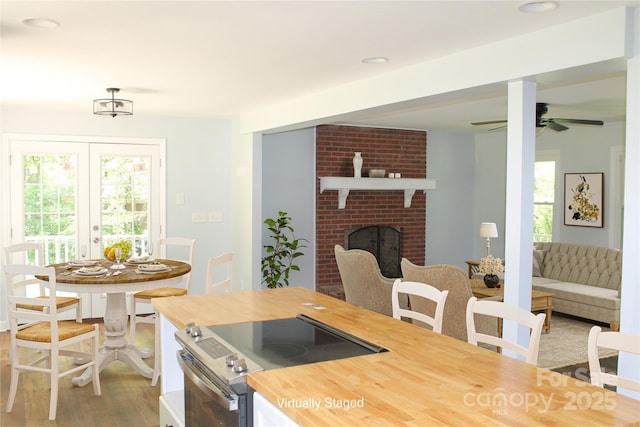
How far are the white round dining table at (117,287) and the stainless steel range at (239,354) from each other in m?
2.00

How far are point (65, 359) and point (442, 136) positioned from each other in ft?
19.5

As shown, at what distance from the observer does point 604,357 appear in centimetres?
519

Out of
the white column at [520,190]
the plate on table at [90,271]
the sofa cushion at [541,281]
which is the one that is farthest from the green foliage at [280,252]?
the white column at [520,190]

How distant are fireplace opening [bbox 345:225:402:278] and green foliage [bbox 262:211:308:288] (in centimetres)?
79

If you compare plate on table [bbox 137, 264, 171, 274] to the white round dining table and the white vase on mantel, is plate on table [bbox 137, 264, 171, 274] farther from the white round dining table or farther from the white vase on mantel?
the white vase on mantel

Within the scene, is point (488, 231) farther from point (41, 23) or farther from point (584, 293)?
point (41, 23)

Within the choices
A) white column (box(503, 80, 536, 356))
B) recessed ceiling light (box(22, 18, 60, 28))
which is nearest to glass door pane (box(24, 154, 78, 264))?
recessed ceiling light (box(22, 18, 60, 28))

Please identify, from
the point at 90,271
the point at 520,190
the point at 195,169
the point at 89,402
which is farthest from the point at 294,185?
the point at 520,190

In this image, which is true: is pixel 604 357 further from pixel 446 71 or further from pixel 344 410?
pixel 344 410

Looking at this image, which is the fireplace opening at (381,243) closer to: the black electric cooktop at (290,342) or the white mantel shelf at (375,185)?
the white mantel shelf at (375,185)

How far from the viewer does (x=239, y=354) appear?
6.34ft

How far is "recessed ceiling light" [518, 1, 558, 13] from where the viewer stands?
101 inches

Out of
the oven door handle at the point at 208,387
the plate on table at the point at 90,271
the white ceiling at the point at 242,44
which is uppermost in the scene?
the white ceiling at the point at 242,44

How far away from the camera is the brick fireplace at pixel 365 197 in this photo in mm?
7484
